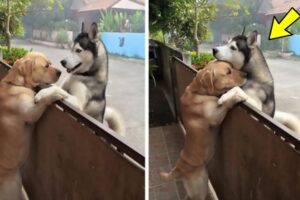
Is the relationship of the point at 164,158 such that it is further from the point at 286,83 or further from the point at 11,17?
the point at 11,17

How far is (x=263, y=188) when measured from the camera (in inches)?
53.8

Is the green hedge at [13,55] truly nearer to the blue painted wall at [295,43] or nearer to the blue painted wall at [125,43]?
the blue painted wall at [125,43]

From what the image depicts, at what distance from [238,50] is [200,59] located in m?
0.20

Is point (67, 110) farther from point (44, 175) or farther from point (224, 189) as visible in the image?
point (224, 189)

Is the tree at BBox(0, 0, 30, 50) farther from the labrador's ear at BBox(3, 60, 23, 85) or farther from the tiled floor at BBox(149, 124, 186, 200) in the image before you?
the tiled floor at BBox(149, 124, 186, 200)

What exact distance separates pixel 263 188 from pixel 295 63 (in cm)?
52

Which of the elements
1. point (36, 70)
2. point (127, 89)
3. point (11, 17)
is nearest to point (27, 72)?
point (36, 70)

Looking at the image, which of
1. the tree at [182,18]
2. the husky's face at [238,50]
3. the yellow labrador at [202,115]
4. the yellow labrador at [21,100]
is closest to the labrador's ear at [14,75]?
the yellow labrador at [21,100]

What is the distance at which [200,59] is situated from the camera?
1.52m

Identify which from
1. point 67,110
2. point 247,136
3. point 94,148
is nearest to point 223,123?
point 247,136

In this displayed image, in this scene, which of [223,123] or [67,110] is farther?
[223,123]

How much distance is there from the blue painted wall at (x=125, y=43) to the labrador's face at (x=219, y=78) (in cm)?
30

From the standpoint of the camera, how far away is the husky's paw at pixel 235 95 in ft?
4.60

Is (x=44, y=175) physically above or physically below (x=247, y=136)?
below
